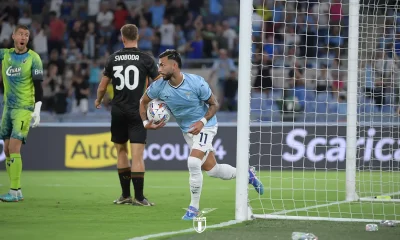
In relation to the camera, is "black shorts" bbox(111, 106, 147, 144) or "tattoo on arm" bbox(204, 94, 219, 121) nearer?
"tattoo on arm" bbox(204, 94, 219, 121)

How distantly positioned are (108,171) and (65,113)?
2435 millimetres

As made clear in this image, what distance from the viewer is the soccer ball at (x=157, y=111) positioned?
30.9ft

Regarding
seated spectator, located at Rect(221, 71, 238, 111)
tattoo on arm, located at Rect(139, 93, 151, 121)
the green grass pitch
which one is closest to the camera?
the green grass pitch

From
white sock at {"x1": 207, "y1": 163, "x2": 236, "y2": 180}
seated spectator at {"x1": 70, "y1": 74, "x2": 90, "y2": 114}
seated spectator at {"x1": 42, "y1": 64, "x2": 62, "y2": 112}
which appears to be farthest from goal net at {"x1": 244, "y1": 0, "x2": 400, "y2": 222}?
seated spectator at {"x1": 42, "y1": 64, "x2": 62, "y2": 112}

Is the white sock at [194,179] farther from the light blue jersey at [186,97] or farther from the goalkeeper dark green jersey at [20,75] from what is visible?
the goalkeeper dark green jersey at [20,75]

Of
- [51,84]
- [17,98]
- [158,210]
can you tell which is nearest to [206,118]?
[158,210]

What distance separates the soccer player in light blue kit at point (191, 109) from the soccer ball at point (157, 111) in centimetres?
5

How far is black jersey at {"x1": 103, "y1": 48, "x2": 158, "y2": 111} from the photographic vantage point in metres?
10.7

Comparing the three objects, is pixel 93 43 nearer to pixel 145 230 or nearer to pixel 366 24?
pixel 366 24

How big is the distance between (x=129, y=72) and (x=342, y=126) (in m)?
7.46

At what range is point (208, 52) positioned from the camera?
2102 centimetres

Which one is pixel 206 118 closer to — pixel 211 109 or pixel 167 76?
pixel 211 109

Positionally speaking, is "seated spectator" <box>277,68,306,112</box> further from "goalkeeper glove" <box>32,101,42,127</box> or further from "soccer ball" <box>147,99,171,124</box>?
"soccer ball" <box>147,99,171,124</box>

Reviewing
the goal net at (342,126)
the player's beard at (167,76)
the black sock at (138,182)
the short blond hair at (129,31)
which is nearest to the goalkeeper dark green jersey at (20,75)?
the short blond hair at (129,31)
